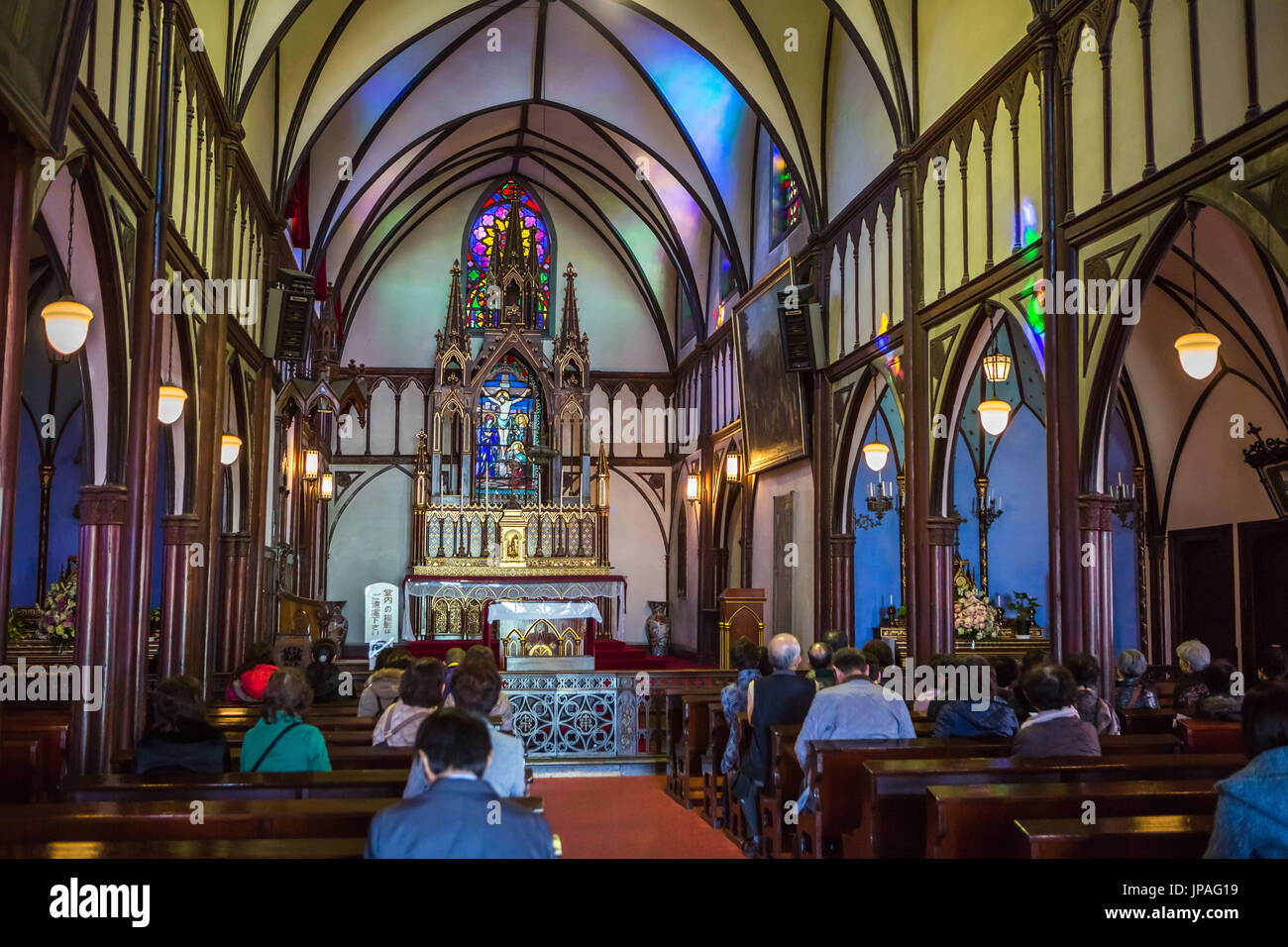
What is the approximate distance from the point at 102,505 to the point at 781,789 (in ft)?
19.1

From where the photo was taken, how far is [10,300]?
6039mm

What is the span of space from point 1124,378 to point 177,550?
41.1 ft

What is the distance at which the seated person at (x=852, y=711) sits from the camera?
6.77m

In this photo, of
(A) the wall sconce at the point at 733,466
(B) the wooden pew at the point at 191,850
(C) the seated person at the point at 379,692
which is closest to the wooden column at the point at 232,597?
(C) the seated person at the point at 379,692

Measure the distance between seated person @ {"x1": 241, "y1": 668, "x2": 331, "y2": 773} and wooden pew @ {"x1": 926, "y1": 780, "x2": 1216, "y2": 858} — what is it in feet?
9.69

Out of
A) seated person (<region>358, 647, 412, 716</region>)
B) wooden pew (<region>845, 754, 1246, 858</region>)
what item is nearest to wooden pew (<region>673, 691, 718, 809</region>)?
seated person (<region>358, 647, 412, 716</region>)

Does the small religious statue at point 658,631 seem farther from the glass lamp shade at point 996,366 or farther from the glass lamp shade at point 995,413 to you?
the glass lamp shade at point 995,413

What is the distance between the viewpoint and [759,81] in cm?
1636

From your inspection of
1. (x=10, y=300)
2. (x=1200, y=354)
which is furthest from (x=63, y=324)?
(x=1200, y=354)

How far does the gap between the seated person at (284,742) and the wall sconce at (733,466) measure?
15636mm
